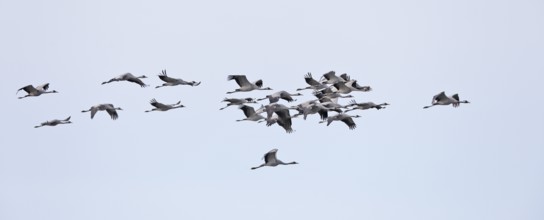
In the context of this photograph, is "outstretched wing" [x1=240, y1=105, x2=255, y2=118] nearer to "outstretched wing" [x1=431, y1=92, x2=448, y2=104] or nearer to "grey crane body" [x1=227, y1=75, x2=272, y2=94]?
"grey crane body" [x1=227, y1=75, x2=272, y2=94]

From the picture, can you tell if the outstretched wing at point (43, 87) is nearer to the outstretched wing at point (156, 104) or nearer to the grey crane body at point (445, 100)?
the outstretched wing at point (156, 104)

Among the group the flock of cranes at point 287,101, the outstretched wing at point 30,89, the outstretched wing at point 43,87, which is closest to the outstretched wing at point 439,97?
the flock of cranes at point 287,101

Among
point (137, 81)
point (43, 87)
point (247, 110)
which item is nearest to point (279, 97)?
point (247, 110)

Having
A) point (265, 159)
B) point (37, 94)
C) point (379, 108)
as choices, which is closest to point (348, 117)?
point (379, 108)

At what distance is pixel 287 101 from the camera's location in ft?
189

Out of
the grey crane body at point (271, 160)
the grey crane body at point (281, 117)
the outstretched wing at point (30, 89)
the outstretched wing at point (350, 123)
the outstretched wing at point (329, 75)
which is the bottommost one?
the grey crane body at point (271, 160)

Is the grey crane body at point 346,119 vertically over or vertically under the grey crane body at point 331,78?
under

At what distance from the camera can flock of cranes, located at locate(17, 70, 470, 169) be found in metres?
55.4

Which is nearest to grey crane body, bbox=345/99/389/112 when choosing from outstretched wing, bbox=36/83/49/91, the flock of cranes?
the flock of cranes

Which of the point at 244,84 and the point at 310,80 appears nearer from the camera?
the point at 244,84

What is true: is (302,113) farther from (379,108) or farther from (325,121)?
(379,108)

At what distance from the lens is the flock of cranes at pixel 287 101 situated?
55372mm

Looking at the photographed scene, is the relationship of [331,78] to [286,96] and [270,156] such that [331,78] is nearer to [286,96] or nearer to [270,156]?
[286,96]

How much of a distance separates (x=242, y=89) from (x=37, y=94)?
23.9ft
